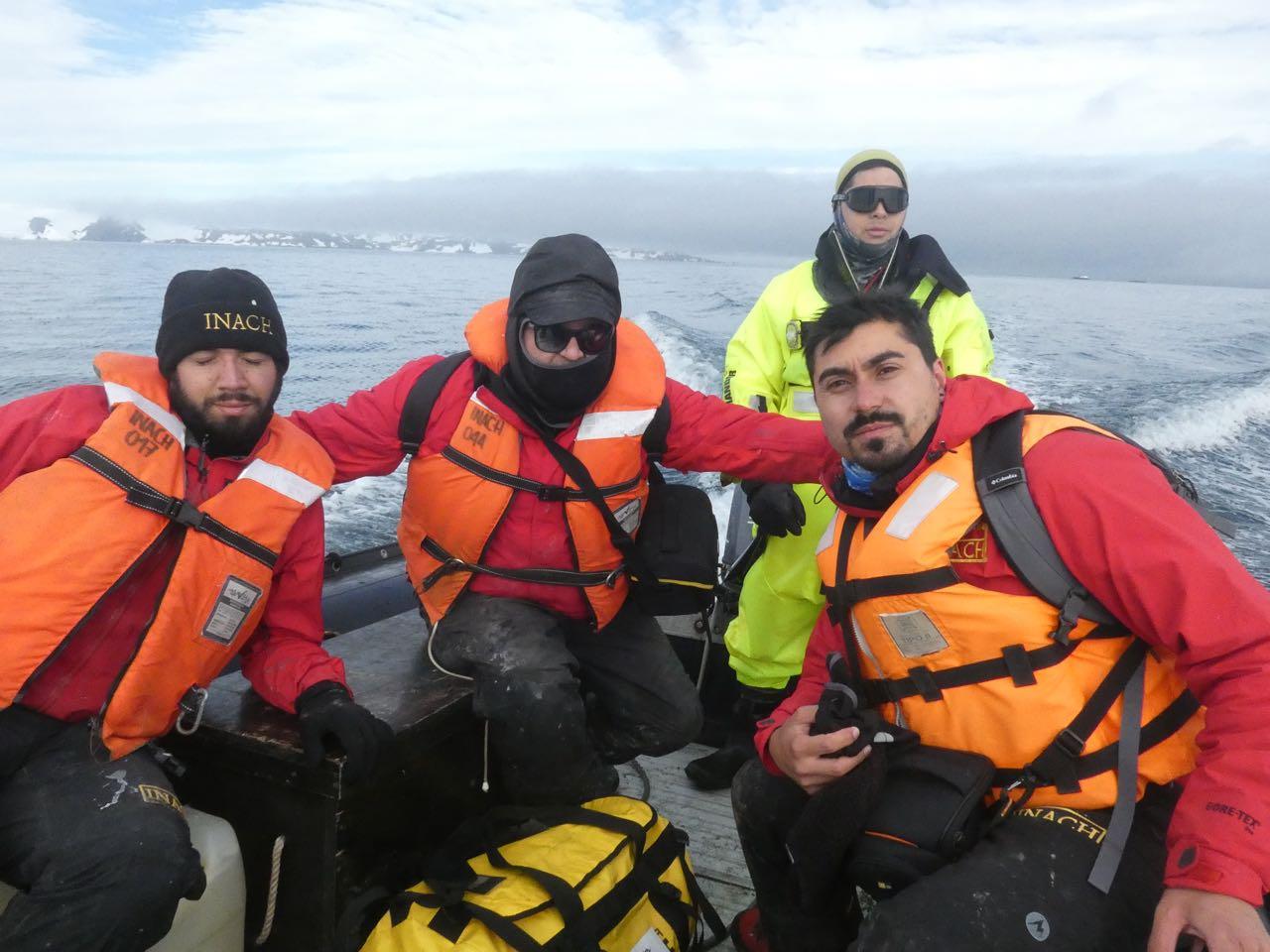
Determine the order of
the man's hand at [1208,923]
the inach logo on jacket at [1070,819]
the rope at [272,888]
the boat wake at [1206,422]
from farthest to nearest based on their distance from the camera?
the boat wake at [1206,422]
the rope at [272,888]
the inach logo on jacket at [1070,819]
the man's hand at [1208,923]

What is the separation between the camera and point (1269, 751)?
4.40 feet

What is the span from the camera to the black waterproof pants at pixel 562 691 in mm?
2275

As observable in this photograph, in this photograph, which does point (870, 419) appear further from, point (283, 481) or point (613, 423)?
point (283, 481)

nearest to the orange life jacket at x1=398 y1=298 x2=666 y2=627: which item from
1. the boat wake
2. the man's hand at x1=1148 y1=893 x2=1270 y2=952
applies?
the man's hand at x1=1148 y1=893 x2=1270 y2=952

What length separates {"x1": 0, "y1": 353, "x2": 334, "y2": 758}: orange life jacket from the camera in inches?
69.7

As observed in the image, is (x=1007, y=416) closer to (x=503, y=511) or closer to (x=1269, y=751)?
(x=1269, y=751)

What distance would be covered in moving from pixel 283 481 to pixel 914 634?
1416 millimetres

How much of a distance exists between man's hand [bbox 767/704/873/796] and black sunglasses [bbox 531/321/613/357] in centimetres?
104

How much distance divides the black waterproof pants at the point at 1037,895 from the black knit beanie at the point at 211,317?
1686 millimetres

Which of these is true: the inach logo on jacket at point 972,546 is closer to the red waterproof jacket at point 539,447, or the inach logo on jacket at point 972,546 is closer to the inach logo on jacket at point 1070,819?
the inach logo on jacket at point 1070,819

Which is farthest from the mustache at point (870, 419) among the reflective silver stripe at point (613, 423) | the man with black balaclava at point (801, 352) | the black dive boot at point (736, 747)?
the black dive boot at point (736, 747)

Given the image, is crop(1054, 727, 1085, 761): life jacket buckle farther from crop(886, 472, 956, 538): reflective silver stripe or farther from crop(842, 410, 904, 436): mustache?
crop(842, 410, 904, 436): mustache

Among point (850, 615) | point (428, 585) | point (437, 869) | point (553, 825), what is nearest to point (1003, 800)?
point (850, 615)

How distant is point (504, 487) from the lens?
7.74ft
